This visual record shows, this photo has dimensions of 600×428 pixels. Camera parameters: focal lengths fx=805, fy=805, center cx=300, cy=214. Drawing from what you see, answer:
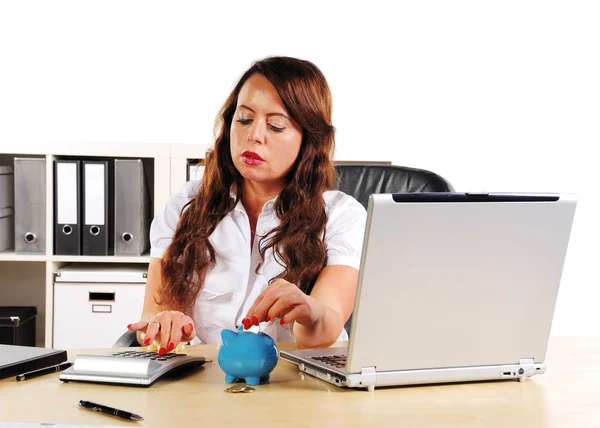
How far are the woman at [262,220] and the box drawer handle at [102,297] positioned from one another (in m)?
1.08

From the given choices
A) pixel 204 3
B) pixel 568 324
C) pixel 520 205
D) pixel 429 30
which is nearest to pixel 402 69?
pixel 429 30

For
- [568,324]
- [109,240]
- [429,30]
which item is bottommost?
[568,324]

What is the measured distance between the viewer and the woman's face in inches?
68.4

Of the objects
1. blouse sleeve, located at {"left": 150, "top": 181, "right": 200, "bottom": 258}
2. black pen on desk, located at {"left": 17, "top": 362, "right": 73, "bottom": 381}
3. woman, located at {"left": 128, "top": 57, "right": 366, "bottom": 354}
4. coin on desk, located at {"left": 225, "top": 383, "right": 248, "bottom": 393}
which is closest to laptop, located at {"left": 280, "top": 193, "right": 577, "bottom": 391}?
coin on desk, located at {"left": 225, "top": 383, "right": 248, "bottom": 393}

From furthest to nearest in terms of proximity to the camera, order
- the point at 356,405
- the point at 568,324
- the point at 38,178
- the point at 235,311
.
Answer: the point at 568,324 → the point at 38,178 → the point at 235,311 → the point at 356,405

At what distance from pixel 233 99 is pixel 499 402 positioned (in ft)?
3.40

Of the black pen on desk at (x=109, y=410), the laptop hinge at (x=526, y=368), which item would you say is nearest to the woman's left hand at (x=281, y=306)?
the black pen on desk at (x=109, y=410)

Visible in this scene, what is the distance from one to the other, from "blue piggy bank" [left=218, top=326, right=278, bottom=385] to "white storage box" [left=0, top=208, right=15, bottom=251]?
2.01m

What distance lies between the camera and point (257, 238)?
1856mm

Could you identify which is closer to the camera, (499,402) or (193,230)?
(499,402)

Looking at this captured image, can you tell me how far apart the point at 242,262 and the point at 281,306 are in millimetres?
583

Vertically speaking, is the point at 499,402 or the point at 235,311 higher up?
the point at 499,402

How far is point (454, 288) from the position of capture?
113 centimetres

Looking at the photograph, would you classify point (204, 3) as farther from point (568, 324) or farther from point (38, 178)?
Result: point (568, 324)
